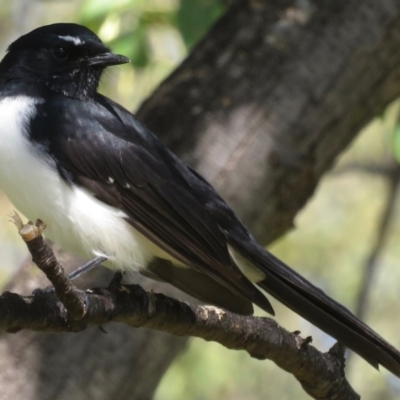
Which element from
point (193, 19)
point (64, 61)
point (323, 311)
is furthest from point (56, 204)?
point (193, 19)

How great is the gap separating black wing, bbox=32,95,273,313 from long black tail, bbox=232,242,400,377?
0.16 metres

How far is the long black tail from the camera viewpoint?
3.38 m

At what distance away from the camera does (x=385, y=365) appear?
3375mm

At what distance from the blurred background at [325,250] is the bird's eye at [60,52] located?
1583 millimetres

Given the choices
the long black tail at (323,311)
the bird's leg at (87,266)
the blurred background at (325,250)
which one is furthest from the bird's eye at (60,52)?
the blurred background at (325,250)

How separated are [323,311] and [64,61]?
1.52m

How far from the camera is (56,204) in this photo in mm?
3418

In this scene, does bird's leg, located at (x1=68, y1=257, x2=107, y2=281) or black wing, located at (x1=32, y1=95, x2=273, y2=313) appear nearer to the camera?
black wing, located at (x1=32, y1=95, x2=273, y2=313)

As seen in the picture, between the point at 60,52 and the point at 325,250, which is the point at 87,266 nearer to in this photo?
the point at 60,52

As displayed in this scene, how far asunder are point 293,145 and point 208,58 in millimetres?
667

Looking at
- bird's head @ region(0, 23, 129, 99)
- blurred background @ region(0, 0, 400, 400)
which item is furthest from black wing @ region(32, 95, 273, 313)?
blurred background @ region(0, 0, 400, 400)

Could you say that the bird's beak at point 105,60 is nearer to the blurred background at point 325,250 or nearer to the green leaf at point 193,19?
the green leaf at point 193,19

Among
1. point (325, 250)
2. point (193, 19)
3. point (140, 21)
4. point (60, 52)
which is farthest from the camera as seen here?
point (325, 250)

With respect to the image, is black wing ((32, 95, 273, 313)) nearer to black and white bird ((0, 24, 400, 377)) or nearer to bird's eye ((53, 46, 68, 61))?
black and white bird ((0, 24, 400, 377))
